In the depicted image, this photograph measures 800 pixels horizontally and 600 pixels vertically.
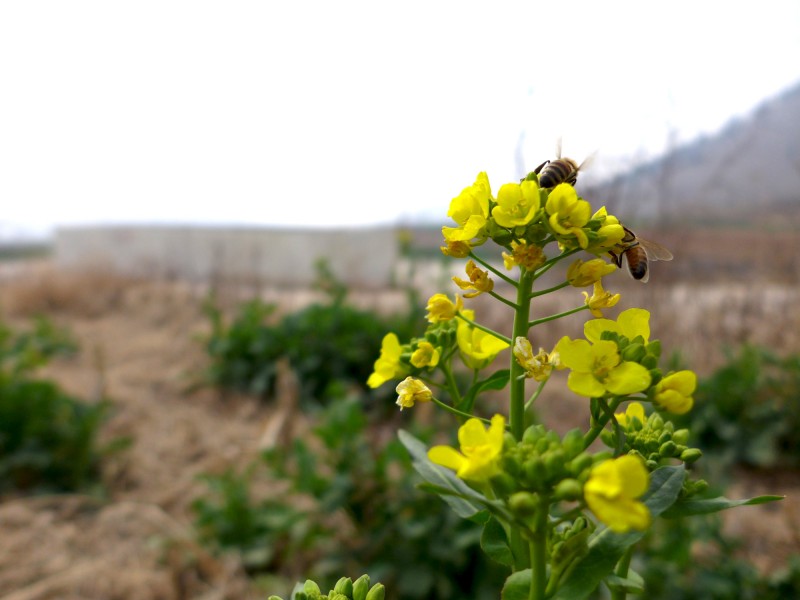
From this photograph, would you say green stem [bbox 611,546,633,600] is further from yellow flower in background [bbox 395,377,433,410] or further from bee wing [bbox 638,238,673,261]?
bee wing [bbox 638,238,673,261]

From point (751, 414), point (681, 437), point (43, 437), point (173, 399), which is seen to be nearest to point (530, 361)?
point (681, 437)

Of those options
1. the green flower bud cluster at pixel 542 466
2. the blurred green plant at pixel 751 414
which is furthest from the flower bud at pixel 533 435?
the blurred green plant at pixel 751 414

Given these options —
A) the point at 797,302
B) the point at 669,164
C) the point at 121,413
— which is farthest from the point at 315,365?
the point at 797,302

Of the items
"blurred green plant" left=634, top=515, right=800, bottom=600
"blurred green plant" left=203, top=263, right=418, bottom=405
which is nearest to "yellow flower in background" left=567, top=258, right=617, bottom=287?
"blurred green plant" left=634, top=515, right=800, bottom=600

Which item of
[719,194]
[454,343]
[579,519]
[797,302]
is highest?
[719,194]

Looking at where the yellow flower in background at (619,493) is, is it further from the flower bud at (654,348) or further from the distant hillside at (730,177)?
the distant hillside at (730,177)

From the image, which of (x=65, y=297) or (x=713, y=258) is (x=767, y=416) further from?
(x=65, y=297)
